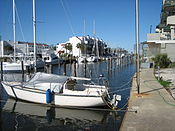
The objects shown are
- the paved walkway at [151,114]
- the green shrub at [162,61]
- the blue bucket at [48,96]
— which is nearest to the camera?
the paved walkway at [151,114]

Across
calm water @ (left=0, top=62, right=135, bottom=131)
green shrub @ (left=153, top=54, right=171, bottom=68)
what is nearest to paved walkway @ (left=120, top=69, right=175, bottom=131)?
calm water @ (left=0, top=62, right=135, bottom=131)

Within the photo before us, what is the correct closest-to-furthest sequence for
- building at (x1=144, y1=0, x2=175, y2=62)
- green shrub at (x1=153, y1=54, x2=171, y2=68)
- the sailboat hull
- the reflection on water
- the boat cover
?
1. the reflection on water
2. the sailboat hull
3. the boat cover
4. green shrub at (x1=153, y1=54, x2=171, y2=68)
5. building at (x1=144, y1=0, x2=175, y2=62)

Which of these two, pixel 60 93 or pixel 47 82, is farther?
pixel 47 82

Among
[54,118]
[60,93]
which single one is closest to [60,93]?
[60,93]

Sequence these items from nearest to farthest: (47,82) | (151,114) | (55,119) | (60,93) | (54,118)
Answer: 1. (151,114)
2. (55,119)
3. (54,118)
4. (60,93)
5. (47,82)

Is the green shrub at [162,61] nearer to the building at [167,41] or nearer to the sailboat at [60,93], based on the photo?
the building at [167,41]

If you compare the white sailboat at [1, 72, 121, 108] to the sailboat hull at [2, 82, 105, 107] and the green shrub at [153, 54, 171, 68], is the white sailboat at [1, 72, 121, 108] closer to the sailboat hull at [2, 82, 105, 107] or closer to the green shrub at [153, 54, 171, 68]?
the sailboat hull at [2, 82, 105, 107]

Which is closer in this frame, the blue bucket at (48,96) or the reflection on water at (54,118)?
the reflection on water at (54,118)

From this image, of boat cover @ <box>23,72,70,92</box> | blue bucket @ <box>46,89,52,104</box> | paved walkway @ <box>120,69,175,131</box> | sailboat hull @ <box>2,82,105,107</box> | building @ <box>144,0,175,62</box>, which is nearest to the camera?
paved walkway @ <box>120,69,175,131</box>

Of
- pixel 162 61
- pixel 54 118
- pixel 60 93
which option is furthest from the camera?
pixel 162 61

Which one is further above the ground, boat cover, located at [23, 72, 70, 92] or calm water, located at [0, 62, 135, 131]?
boat cover, located at [23, 72, 70, 92]

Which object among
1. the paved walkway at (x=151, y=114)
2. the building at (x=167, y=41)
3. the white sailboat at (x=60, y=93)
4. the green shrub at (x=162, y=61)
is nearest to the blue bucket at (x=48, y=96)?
the white sailboat at (x=60, y=93)

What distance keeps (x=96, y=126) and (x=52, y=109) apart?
395cm

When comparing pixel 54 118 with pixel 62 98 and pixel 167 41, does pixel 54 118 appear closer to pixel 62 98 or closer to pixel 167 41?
pixel 62 98
